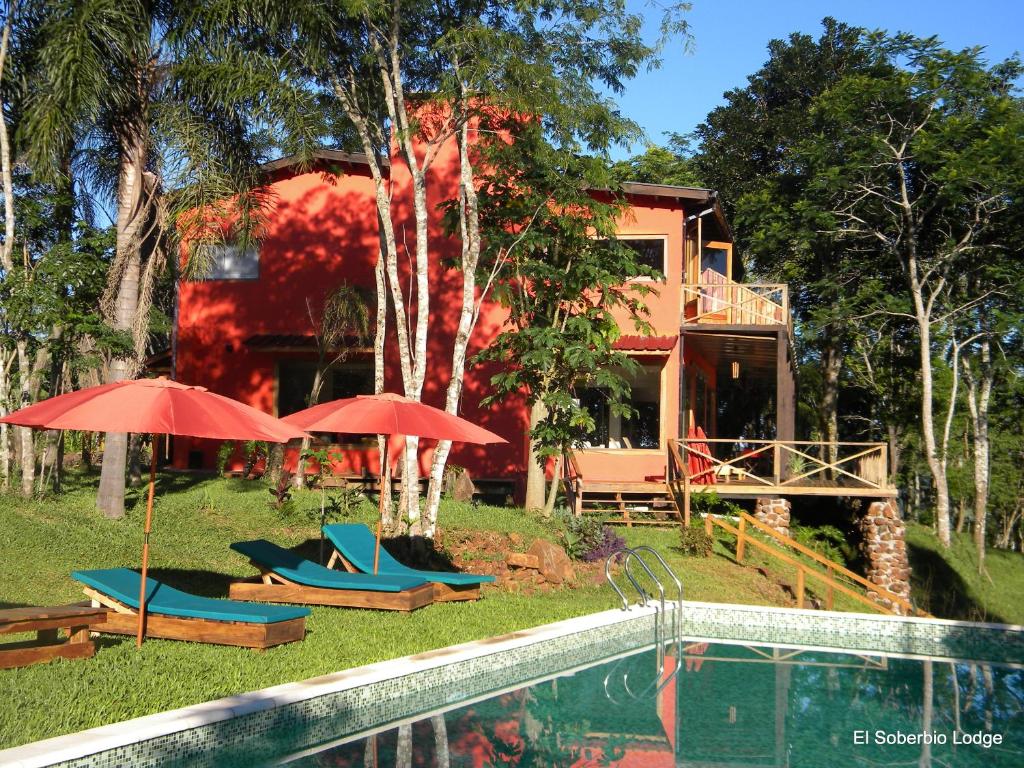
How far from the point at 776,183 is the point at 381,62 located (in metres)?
16.7

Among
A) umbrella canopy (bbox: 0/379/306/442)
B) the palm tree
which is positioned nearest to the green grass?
the palm tree

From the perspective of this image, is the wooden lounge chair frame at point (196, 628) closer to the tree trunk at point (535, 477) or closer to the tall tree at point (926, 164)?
the tree trunk at point (535, 477)

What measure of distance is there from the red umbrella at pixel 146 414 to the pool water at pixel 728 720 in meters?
2.52

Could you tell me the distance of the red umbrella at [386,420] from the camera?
10.0 metres

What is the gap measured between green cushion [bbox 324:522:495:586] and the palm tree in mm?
4391

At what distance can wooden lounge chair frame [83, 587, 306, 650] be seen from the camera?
788 centimetres

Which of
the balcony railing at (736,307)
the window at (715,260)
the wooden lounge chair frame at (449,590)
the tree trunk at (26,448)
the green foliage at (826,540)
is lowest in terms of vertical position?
the green foliage at (826,540)

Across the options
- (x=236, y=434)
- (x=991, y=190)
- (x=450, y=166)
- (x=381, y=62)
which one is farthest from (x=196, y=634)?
(x=991, y=190)

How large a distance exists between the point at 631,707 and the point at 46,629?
15.4 ft

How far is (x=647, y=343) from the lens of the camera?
2008 centimetres

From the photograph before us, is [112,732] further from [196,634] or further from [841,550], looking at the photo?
[841,550]

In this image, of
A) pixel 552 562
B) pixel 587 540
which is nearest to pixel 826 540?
pixel 587 540

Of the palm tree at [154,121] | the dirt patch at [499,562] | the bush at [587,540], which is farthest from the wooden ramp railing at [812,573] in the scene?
the palm tree at [154,121]

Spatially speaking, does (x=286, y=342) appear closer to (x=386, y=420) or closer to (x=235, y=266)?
(x=235, y=266)
